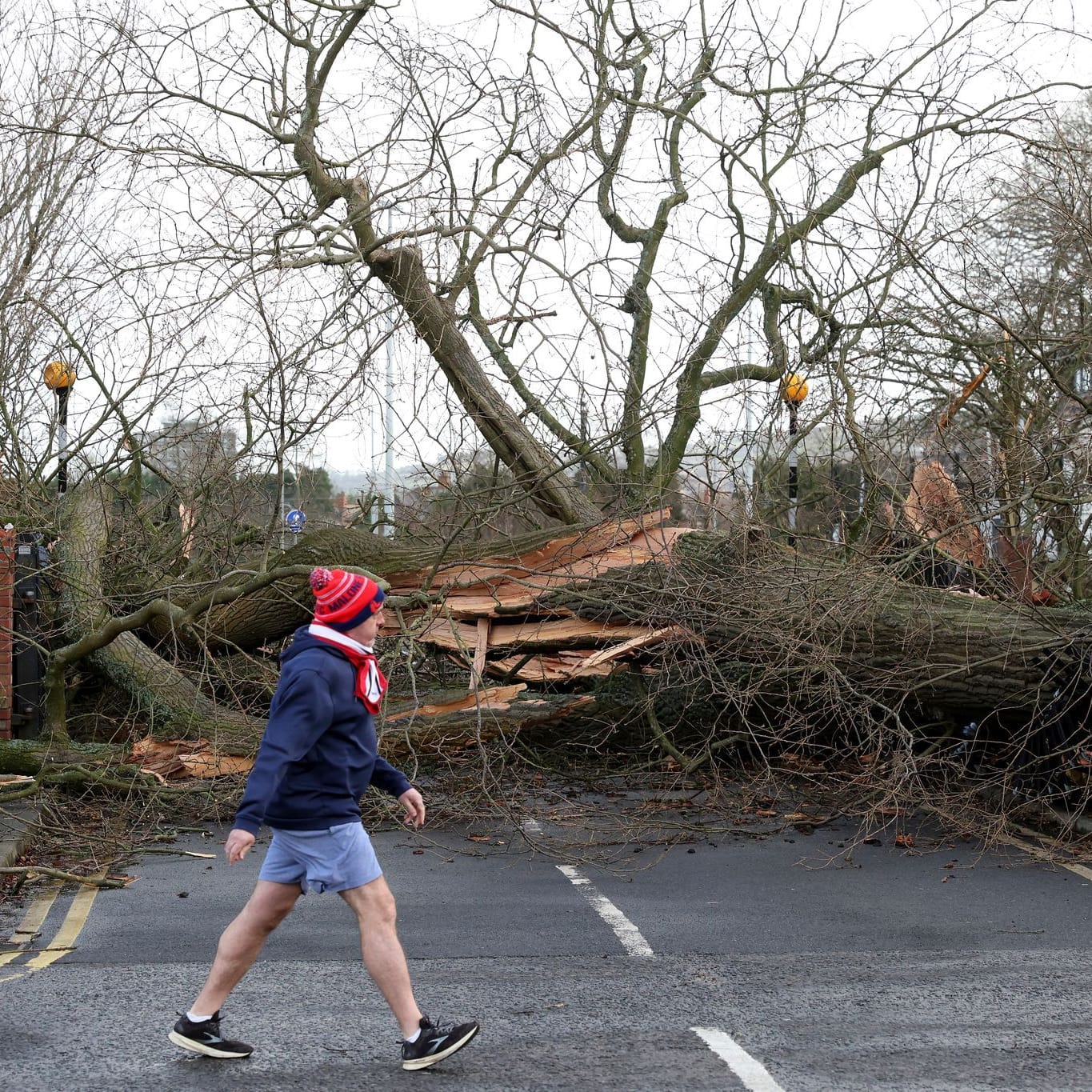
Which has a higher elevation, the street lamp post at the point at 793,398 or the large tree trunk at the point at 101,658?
the street lamp post at the point at 793,398

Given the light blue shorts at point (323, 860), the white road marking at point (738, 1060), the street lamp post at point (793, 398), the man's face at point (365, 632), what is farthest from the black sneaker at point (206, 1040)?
the street lamp post at point (793, 398)

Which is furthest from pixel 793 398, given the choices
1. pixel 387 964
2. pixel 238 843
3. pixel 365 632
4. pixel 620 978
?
pixel 238 843

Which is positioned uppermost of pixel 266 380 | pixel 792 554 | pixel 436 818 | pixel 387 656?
pixel 266 380

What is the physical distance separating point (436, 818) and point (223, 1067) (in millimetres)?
4554

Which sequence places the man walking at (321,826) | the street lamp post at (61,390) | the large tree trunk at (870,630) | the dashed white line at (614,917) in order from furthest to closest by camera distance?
the street lamp post at (61,390) < the large tree trunk at (870,630) < the dashed white line at (614,917) < the man walking at (321,826)

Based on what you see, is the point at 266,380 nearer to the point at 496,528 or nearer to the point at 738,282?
the point at 496,528

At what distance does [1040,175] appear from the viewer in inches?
363

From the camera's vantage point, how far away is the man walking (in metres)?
3.82

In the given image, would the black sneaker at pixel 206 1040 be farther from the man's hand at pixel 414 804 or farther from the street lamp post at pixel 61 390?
the street lamp post at pixel 61 390

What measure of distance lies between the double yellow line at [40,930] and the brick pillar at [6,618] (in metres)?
3.41

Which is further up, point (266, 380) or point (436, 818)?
point (266, 380)

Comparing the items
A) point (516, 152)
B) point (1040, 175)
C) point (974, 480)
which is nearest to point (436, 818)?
point (974, 480)

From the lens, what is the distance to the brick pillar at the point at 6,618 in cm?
954

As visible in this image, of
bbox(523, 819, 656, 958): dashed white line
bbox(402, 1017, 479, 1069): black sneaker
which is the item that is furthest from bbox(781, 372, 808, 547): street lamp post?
bbox(402, 1017, 479, 1069): black sneaker
